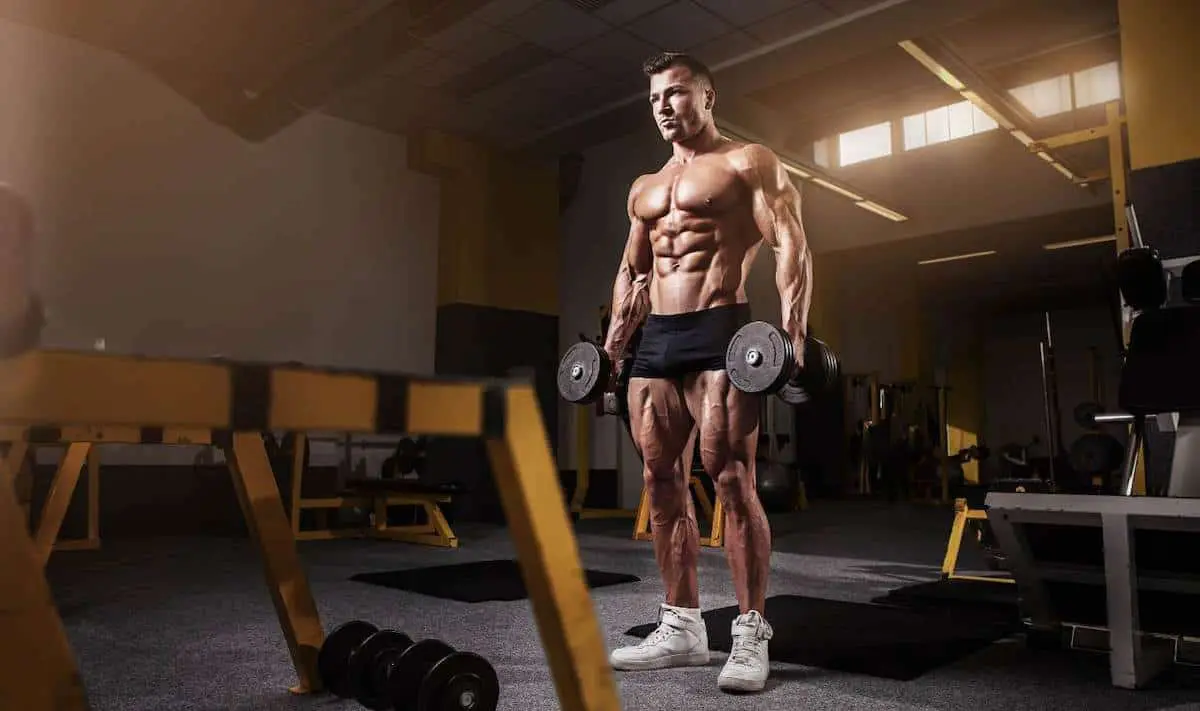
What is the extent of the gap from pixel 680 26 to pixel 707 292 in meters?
3.94

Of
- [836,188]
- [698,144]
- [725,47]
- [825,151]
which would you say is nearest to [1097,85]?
[836,188]

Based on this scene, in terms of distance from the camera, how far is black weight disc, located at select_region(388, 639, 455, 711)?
1359mm

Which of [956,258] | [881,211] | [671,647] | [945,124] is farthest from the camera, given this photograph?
[956,258]

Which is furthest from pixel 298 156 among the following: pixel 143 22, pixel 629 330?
pixel 629 330

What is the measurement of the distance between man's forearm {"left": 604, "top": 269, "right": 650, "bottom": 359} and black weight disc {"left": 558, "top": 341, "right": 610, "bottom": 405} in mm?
162

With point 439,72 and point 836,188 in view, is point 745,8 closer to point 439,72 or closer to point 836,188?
point 439,72

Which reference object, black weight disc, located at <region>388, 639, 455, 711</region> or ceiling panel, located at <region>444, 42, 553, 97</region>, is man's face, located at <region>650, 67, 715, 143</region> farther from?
ceiling panel, located at <region>444, 42, 553, 97</region>

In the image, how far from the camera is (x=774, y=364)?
1733mm

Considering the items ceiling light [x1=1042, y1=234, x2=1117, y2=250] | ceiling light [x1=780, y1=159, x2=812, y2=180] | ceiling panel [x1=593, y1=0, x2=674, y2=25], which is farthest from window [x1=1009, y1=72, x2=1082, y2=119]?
ceiling panel [x1=593, y1=0, x2=674, y2=25]

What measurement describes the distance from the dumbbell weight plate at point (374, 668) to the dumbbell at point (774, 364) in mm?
874

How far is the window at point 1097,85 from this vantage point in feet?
23.7

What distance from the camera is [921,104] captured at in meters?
8.03

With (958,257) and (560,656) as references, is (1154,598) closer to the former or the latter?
(560,656)

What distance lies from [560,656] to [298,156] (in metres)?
6.44
